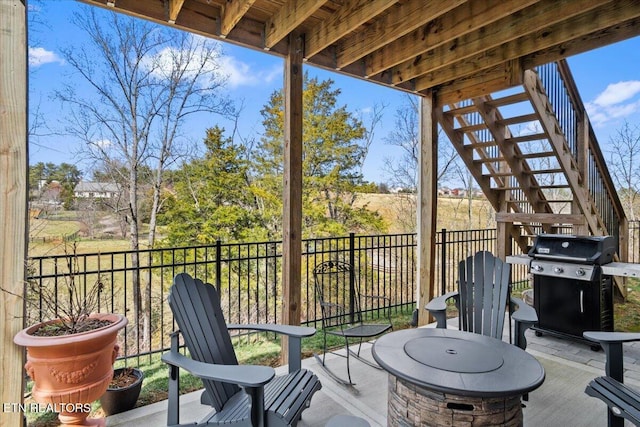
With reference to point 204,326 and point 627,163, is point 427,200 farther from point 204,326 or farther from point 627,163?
point 627,163

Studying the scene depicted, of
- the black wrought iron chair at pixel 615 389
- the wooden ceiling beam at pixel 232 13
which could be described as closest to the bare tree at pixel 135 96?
the wooden ceiling beam at pixel 232 13

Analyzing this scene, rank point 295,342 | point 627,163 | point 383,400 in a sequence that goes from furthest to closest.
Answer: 1. point 627,163
2. point 383,400
3. point 295,342

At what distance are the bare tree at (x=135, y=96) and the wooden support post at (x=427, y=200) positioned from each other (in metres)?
4.14

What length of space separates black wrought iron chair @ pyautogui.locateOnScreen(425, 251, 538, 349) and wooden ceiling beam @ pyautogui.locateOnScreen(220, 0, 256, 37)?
8.04 ft

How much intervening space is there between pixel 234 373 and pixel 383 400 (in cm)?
149

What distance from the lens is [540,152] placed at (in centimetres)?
425

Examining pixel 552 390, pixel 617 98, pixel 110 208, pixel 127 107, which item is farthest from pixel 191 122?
pixel 617 98

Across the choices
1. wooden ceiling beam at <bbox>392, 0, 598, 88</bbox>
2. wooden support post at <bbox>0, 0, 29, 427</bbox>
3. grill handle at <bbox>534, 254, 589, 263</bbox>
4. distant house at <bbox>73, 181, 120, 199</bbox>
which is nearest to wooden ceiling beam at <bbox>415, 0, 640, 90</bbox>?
wooden ceiling beam at <bbox>392, 0, 598, 88</bbox>

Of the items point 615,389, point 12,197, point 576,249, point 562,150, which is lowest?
point 615,389

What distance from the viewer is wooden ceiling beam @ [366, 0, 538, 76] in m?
2.33

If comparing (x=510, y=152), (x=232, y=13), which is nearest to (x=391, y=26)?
(x=232, y=13)

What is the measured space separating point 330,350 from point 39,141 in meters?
4.77

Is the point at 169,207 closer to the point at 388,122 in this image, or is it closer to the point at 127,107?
the point at 127,107

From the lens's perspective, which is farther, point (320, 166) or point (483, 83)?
point (320, 166)
